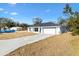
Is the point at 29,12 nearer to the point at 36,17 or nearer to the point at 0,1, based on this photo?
the point at 36,17

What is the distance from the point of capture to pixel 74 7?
5.29 meters

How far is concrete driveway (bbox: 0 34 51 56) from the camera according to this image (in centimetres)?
539

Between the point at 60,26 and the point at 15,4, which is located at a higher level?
the point at 15,4

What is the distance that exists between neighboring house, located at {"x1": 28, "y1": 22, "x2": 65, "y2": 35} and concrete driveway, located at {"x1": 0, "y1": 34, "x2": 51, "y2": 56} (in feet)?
0.27

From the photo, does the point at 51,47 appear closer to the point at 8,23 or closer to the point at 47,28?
the point at 47,28

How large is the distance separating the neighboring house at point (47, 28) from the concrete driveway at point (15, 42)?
82mm

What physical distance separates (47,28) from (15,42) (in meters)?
0.57

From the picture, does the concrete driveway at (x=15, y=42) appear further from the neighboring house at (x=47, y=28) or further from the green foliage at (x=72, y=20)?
the green foliage at (x=72, y=20)

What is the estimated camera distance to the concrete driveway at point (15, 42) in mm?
5387

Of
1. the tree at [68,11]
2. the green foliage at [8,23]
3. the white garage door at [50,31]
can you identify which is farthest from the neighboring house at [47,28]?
the tree at [68,11]

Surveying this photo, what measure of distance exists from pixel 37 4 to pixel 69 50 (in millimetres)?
886

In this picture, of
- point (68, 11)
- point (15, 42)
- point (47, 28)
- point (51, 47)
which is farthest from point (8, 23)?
point (68, 11)

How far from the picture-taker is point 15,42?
17.8ft

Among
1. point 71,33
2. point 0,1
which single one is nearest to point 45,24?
point 71,33
